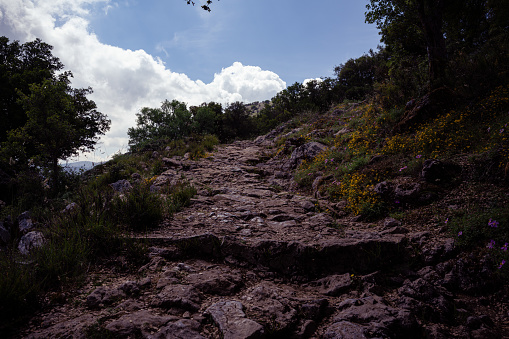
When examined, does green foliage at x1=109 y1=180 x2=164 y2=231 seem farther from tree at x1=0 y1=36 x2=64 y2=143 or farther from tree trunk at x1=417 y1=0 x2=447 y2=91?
tree at x1=0 y1=36 x2=64 y2=143

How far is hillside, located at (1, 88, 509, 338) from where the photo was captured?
2156 millimetres

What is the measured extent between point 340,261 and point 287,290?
34.4 inches

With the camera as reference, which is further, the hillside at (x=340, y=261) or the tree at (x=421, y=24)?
the tree at (x=421, y=24)

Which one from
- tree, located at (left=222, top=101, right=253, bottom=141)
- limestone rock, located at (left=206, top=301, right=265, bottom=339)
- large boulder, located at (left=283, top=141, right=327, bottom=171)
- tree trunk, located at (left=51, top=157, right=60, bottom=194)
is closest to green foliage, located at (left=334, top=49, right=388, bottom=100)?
tree, located at (left=222, top=101, right=253, bottom=141)

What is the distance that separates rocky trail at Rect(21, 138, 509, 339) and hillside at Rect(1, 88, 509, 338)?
0.01m

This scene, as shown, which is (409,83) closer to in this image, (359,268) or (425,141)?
(425,141)

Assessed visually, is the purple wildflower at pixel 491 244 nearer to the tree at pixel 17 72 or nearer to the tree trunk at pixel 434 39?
the tree trunk at pixel 434 39

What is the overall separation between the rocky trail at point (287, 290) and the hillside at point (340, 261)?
0.01 meters

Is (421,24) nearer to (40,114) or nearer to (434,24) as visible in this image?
(434,24)

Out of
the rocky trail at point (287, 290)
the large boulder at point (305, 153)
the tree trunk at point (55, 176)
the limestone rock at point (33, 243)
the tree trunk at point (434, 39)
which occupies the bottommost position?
the rocky trail at point (287, 290)

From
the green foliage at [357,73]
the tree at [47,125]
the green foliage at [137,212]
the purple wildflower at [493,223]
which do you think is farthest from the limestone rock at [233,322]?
the green foliage at [357,73]

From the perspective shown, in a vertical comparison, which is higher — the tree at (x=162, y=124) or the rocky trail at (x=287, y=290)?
the tree at (x=162, y=124)

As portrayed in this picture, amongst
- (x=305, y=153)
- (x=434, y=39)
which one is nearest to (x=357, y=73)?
(x=434, y=39)

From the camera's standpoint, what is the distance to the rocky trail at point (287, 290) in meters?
2.08
